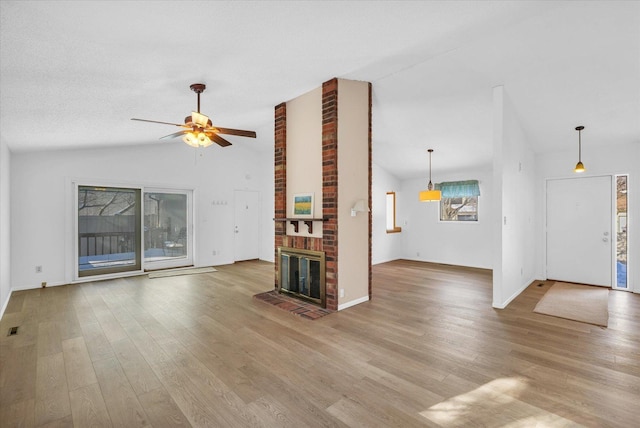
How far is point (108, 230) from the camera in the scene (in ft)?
Answer: 19.9

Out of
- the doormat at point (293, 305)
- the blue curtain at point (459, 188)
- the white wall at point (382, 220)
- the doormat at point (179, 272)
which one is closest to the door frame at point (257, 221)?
the doormat at point (179, 272)

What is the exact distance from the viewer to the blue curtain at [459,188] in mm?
7047

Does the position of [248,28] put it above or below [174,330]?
above

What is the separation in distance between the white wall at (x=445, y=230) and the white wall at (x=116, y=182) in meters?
3.67

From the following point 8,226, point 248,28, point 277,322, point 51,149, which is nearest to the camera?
point 248,28

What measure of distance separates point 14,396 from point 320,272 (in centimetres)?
295

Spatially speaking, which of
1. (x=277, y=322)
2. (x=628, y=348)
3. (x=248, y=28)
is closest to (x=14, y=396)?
(x=277, y=322)

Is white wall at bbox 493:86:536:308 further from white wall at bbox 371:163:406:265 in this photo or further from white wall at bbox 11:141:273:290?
white wall at bbox 11:141:273:290

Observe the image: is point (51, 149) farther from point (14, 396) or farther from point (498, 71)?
point (498, 71)

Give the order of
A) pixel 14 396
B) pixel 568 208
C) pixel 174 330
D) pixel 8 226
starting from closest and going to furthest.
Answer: pixel 14 396 → pixel 174 330 → pixel 8 226 → pixel 568 208

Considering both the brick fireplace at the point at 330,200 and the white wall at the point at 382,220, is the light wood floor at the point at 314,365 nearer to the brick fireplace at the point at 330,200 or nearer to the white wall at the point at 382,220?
the brick fireplace at the point at 330,200

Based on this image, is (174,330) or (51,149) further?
(51,149)

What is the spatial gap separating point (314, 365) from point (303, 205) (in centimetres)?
236

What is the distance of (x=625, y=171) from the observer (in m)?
5.07
